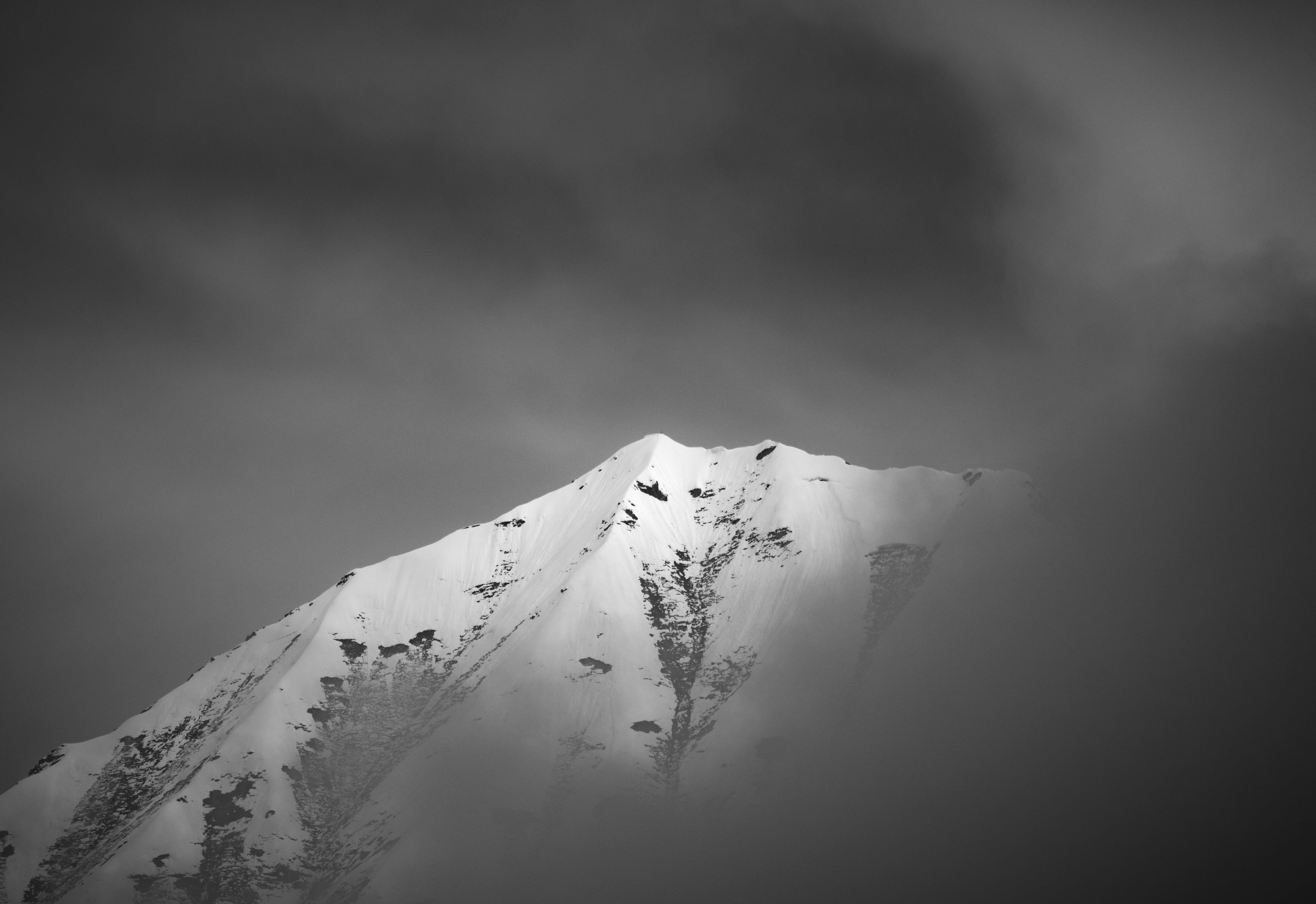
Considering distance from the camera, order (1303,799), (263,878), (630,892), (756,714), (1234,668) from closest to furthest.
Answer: (1303,799)
(630,892)
(1234,668)
(263,878)
(756,714)

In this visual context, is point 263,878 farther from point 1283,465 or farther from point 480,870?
point 1283,465

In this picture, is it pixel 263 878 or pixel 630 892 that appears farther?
pixel 263 878

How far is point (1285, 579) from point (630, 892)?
13293 centimetres

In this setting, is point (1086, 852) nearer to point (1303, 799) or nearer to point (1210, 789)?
point (1210, 789)

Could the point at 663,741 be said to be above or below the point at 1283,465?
below

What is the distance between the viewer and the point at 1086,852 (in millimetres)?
139125

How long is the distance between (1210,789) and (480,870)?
118 metres

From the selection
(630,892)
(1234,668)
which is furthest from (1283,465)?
(630,892)

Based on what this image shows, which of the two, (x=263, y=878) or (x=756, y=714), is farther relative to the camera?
Result: (x=756, y=714)

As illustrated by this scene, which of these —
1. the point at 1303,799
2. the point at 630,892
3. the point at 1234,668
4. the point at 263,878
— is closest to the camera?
the point at 1303,799

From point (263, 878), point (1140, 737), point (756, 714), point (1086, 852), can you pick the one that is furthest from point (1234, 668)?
point (263, 878)

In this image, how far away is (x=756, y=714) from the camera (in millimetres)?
189500

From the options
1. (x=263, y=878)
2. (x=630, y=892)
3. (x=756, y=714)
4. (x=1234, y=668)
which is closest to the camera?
(x=630, y=892)

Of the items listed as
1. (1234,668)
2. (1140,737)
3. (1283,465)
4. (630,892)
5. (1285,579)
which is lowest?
(630,892)
